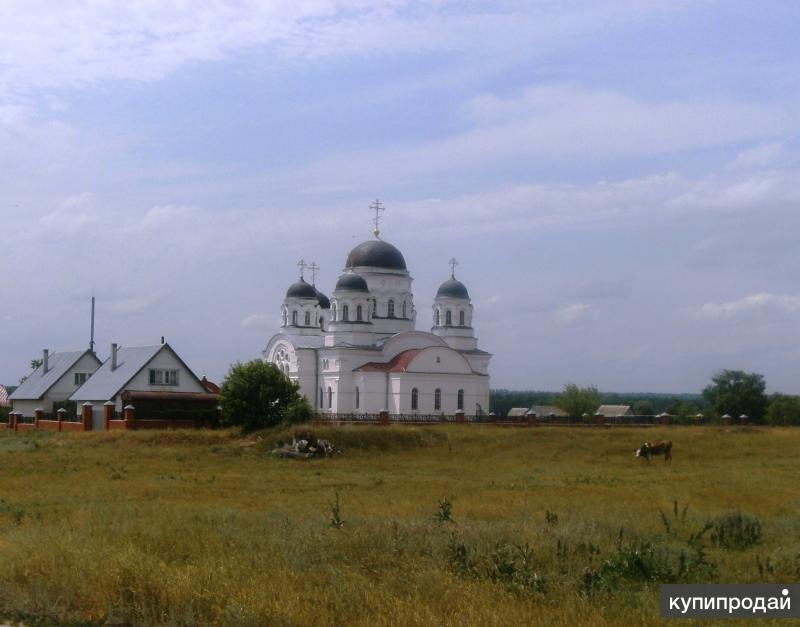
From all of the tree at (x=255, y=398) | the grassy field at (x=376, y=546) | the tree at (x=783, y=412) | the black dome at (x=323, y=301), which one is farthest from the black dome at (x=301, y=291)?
the grassy field at (x=376, y=546)

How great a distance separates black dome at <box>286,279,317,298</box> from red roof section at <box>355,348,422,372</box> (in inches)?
427

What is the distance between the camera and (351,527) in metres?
13.5

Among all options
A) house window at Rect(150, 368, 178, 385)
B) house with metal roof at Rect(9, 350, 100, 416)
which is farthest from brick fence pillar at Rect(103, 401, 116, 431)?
house with metal roof at Rect(9, 350, 100, 416)

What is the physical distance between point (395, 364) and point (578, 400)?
1297 inches

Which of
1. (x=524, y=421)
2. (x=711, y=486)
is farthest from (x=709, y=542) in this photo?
(x=524, y=421)

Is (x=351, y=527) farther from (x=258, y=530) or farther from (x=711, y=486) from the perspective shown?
(x=711, y=486)

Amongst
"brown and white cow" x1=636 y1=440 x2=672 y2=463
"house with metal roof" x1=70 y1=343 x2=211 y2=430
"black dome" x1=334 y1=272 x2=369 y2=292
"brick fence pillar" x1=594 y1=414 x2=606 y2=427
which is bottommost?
"brown and white cow" x1=636 y1=440 x2=672 y2=463

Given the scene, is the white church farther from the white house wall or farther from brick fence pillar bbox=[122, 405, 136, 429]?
brick fence pillar bbox=[122, 405, 136, 429]

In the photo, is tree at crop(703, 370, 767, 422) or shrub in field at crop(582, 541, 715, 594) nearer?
shrub in field at crop(582, 541, 715, 594)

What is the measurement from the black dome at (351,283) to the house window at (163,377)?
12.8 m

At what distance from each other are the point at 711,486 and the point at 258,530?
1312cm

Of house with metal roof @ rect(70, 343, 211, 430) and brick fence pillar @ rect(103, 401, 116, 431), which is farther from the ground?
house with metal roof @ rect(70, 343, 211, 430)

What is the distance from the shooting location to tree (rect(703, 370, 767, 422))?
66.8 meters

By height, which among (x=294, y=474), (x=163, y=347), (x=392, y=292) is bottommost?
(x=294, y=474)
